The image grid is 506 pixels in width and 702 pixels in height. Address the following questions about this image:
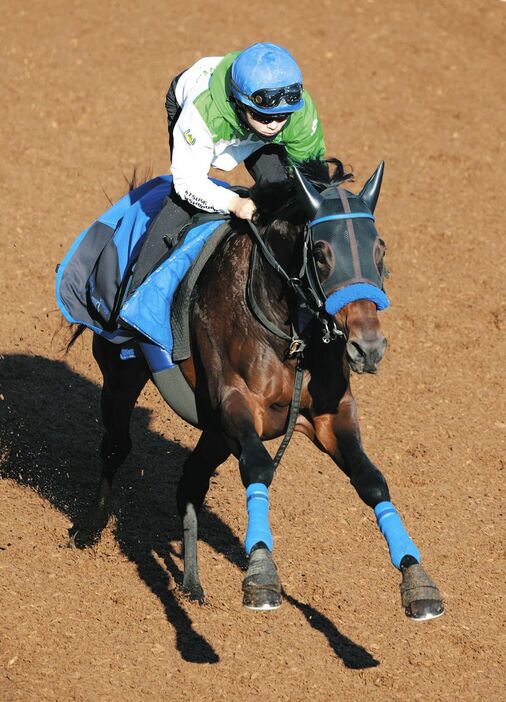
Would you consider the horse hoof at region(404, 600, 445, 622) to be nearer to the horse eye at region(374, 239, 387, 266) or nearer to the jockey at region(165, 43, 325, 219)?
the horse eye at region(374, 239, 387, 266)

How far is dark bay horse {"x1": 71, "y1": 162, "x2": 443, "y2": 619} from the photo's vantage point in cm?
474

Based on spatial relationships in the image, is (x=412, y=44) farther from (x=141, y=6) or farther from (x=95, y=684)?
(x=95, y=684)

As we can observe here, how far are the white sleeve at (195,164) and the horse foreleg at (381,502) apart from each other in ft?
4.00

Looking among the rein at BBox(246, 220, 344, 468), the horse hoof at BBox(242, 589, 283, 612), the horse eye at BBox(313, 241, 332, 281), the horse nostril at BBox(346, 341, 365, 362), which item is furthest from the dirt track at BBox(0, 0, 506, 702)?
the horse eye at BBox(313, 241, 332, 281)

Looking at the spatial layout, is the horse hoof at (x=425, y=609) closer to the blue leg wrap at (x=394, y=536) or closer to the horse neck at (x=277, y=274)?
the blue leg wrap at (x=394, y=536)

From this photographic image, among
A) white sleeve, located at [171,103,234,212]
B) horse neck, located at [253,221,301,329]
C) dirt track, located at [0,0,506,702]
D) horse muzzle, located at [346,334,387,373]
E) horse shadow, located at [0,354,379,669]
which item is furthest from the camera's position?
horse shadow, located at [0,354,379,669]

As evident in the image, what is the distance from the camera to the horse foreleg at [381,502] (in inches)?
187

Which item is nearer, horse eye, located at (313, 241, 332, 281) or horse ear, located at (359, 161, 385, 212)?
horse eye, located at (313, 241, 332, 281)

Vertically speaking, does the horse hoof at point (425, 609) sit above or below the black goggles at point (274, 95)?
below

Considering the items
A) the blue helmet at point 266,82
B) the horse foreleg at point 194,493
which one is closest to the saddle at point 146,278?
the horse foreleg at point 194,493

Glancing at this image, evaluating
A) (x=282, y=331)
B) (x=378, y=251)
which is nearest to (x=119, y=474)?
(x=282, y=331)

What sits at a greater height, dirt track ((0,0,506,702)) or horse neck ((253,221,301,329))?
horse neck ((253,221,301,329))

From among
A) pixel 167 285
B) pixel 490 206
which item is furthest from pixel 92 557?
pixel 490 206

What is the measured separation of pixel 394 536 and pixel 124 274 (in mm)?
2395
